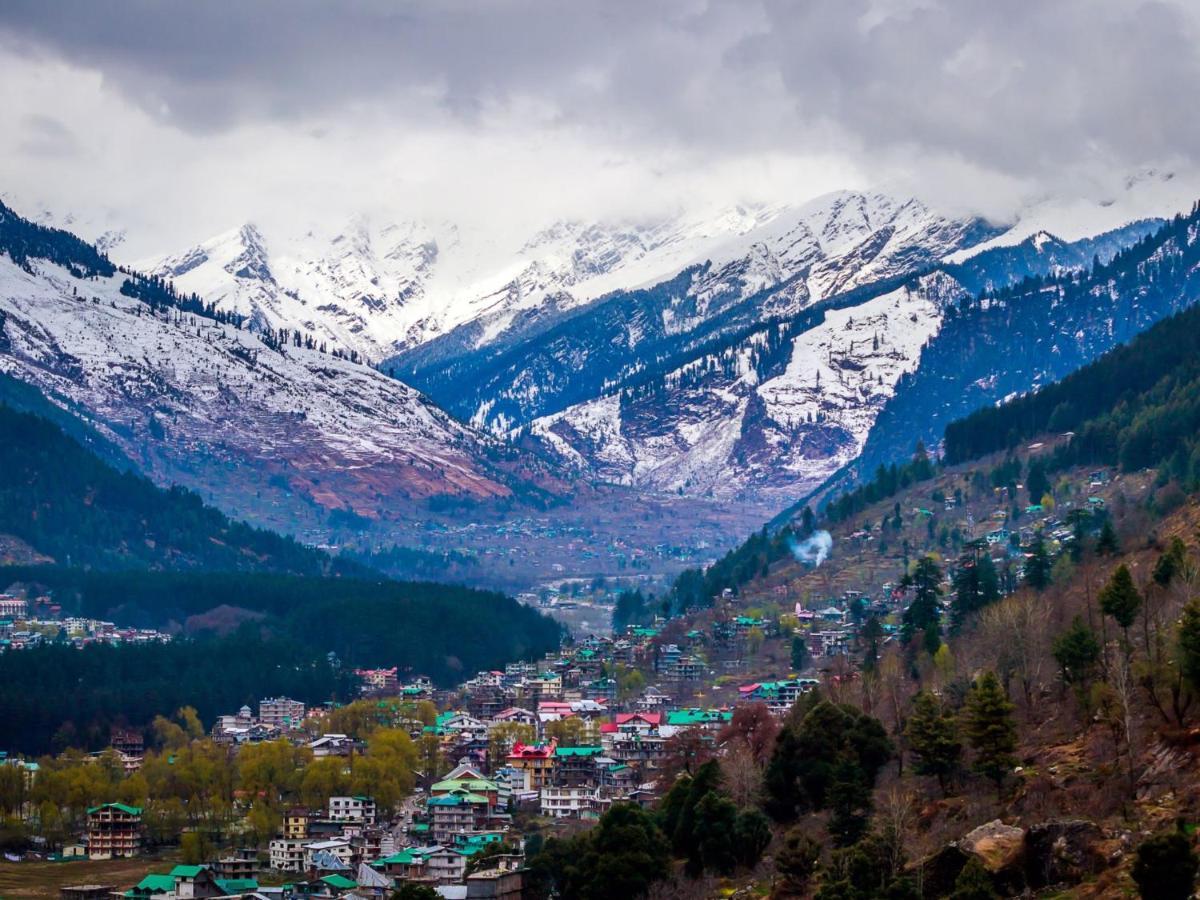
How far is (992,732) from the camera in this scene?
80.8 m

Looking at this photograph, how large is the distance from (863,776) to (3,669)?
116m

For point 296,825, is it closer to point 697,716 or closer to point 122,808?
point 122,808

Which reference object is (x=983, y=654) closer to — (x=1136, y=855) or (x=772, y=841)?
(x=772, y=841)

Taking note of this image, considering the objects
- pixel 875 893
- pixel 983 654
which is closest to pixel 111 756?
pixel 983 654

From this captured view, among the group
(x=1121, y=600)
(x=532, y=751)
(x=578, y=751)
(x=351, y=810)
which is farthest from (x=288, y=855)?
(x=1121, y=600)

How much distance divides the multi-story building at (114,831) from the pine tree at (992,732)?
60.3 meters

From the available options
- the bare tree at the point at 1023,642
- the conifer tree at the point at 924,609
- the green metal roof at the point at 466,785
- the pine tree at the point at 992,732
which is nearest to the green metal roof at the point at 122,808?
the green metal roof at the point at 466,785

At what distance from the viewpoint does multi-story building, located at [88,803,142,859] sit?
127 metres

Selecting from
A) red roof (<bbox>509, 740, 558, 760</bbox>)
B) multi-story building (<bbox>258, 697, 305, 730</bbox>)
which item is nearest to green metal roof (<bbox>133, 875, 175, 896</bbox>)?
red roof (<bbox>509, 740, 558, 760</bbox>)

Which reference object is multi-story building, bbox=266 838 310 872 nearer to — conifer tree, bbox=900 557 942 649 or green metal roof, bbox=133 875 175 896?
green metal roof, bbox=133 875 175 896

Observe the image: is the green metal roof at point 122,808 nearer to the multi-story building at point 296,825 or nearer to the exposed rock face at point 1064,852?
the multi-story building at point 296,825

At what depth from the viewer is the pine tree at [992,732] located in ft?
263

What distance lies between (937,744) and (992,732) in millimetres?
4498

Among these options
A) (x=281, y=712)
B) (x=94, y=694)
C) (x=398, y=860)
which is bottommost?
(x=398, y=860)
